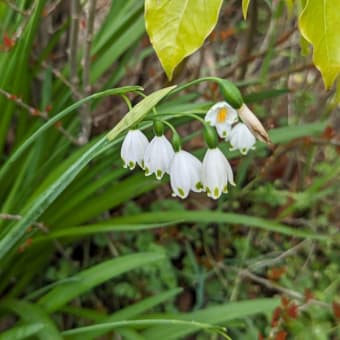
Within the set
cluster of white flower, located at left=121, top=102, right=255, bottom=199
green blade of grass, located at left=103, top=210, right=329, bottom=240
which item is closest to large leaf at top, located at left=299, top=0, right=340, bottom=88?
cluster of white flower, located at left=121, top=102, right=255, bottom=199

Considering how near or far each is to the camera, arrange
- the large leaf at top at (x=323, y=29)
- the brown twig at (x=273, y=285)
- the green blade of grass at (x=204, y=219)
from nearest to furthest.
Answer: the large leaf at top at (x=323, y=29)
the green blade of grass at (x=204, y=219)
the brown twig at (x=273, y=285)

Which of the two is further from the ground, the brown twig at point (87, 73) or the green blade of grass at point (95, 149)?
the brown twig at point (87, 73)

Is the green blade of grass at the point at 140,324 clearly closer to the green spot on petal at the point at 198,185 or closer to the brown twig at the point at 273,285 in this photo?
the green spot on petal at the point at 198,185

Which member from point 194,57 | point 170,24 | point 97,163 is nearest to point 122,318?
point 97,163

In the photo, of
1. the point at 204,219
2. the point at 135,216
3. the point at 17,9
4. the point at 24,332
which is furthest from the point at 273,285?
the point at 17,9

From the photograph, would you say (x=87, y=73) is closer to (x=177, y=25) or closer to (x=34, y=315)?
(x=34, y=315)

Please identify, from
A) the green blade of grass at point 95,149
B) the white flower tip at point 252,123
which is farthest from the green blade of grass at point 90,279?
the white flower tip at point 252,123

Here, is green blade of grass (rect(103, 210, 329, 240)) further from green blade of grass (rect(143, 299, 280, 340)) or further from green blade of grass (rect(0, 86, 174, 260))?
green blade of grass (rect(0, 86, 174, 260))
